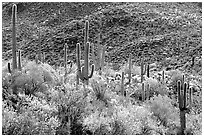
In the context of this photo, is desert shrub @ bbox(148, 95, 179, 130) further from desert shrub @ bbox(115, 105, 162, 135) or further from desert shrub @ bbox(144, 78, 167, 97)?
desert shrub @ bbox(144, 78, 167, 97)

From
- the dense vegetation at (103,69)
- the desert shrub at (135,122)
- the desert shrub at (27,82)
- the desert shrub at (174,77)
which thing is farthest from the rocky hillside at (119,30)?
the desert shrub at (27,82)

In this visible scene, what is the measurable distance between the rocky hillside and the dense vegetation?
0.11m

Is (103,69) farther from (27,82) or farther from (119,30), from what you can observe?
(119,30)

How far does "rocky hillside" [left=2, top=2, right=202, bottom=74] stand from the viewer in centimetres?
3459

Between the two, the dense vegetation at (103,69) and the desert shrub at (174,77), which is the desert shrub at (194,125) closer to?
the dense vegetation at (103,69)

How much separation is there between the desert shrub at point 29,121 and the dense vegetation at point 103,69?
0.09 ft

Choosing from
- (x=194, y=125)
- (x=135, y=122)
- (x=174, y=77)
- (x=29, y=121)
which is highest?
(x=29, y=121)

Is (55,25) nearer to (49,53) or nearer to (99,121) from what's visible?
(49,53)

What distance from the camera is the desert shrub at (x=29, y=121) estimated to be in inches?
318

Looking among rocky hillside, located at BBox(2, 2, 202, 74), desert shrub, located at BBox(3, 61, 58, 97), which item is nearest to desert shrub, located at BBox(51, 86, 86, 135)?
desert shrub, located at BBox(3, 61, 58, 97)

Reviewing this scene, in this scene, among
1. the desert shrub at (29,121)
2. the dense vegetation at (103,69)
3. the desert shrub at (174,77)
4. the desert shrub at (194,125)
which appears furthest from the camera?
the desert shrub at (174,77)

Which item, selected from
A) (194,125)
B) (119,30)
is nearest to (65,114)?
(194,125)

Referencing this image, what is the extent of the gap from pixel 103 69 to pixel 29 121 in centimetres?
1599

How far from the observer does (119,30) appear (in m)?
42.6
